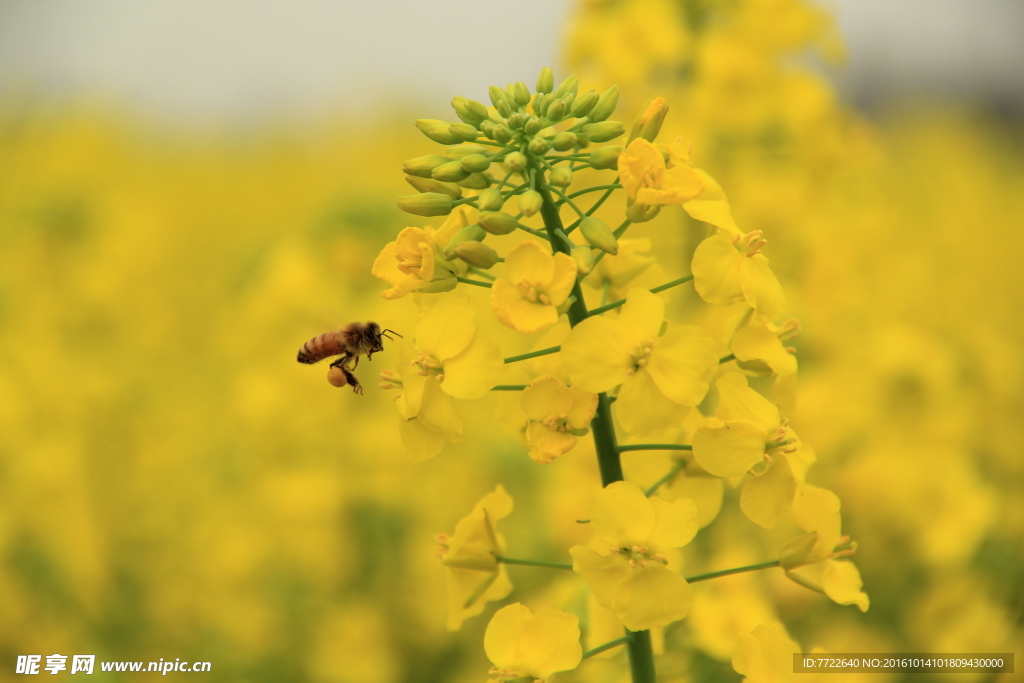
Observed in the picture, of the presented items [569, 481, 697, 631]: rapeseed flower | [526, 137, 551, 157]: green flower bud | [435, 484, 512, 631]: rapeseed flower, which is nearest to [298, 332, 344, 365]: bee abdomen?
[435, 484, 512, 631]: rapeseed flower

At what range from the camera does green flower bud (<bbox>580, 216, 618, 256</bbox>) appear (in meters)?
1.49

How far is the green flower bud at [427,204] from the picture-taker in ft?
5.16

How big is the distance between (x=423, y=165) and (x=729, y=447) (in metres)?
0.78

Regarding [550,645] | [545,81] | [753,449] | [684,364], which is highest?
[545,81]

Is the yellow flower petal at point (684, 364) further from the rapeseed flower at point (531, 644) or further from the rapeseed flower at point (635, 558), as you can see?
the rapeseed flower at point (531, 644)

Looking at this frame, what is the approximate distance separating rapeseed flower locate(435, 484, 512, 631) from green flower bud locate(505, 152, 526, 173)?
0.63m

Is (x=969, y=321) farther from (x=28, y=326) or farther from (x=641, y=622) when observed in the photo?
(x=28, y=326)

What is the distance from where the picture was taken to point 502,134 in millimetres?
1615

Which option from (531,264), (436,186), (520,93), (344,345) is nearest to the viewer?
(531,264)

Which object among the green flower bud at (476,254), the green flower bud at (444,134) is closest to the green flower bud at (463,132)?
the green flower bud at (444,134)

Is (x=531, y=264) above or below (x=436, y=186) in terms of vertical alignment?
below

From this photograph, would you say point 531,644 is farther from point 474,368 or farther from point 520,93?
point 520,93

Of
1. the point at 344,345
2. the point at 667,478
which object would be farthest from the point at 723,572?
the point at 344,345

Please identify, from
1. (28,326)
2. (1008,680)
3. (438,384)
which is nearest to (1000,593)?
(1008,680)
